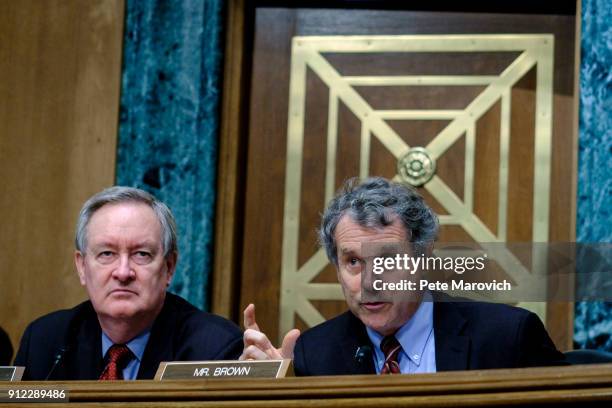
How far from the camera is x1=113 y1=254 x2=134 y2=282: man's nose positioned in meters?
3.46

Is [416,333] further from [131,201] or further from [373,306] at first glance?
[131,201]

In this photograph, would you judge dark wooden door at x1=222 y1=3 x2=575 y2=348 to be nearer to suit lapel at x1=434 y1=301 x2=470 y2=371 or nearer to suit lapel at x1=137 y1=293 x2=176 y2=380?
suit lapel at x1=137 y1=293 x2=176 y2=380

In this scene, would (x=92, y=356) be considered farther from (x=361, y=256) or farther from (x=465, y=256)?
(x=465, y=256)

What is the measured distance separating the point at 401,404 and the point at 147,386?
0.54 metres

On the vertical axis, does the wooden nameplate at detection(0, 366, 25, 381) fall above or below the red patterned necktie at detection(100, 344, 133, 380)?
above

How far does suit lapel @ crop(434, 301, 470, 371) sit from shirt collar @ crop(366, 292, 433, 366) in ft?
0.10

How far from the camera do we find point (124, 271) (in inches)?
136

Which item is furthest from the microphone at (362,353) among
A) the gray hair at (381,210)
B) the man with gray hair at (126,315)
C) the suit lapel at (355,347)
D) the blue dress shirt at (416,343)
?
the man with gray hair at (126,315)

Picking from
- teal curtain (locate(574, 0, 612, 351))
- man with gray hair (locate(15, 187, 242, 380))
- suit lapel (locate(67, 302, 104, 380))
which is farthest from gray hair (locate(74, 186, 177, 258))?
teal curtain (locate(574, 0, 612, 351))

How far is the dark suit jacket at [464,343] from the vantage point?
3.09 metres

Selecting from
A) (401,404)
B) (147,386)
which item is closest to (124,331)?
(147,386)

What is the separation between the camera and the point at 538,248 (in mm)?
2848

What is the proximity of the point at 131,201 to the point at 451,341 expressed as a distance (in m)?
1.05

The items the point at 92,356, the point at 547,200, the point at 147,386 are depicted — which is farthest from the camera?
the point at 547,200
